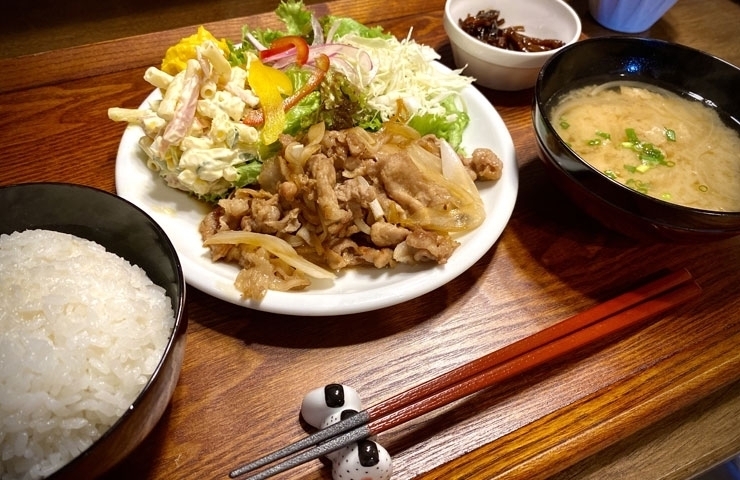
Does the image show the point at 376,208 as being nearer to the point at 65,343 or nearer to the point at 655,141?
the point at 65,343

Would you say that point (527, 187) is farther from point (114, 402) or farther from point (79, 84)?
point (79, 84)

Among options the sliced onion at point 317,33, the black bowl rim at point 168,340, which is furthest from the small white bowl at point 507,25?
the black bowl rim at point 168,340

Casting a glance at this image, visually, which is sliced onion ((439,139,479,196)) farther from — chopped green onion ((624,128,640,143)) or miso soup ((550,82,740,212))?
chopped green onion ((624,128,640,143))

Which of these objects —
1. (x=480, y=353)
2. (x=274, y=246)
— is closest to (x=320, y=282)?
(x=274, y=246)

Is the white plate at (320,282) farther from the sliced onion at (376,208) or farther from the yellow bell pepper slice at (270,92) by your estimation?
the yellow bell pepper slice at (270,92)

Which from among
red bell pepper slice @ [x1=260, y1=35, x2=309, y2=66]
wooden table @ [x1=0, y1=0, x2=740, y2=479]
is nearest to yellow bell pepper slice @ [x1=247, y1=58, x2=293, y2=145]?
red bell pepper slice @ [x1=260, y1=35, x2=309, y2=66]
